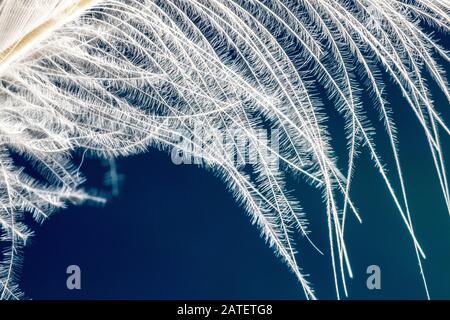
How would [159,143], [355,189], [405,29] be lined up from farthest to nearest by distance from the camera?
[355,189]
[159,143]
[405,29]

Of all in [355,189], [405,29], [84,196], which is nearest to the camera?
[405,29]

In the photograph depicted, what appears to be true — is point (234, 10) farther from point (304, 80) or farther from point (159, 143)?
point (159, 143)

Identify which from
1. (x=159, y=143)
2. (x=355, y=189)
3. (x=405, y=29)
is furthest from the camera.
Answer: (x=355, y=189)

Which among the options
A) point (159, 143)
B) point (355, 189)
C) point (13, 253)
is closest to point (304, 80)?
point (159, 143)

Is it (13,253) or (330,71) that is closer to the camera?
(330,71)

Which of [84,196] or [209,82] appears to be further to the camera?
[84,196]
